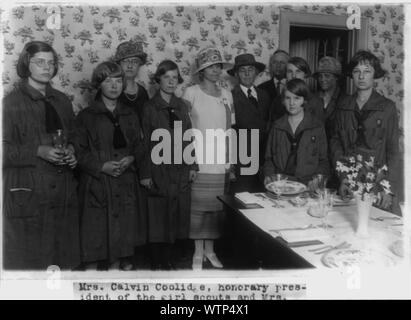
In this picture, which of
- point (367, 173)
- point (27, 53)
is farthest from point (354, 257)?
point (27, 53)

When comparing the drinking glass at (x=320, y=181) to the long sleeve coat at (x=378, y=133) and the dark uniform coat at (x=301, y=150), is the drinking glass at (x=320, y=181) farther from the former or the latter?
the long sleeve coat at (x=378, y=133)

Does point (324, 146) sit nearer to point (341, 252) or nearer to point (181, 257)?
point (341, 252)

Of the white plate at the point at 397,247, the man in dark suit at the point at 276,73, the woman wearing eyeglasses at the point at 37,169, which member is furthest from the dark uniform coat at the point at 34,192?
the white plate at the point at 397,247

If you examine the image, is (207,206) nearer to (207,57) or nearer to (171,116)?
(171,116)

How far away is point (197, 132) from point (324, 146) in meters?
0.66

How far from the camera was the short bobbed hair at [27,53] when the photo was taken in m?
2.00

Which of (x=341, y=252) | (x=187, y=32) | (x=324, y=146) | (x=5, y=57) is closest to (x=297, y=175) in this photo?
(x=324, y=146)

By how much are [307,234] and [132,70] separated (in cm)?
117

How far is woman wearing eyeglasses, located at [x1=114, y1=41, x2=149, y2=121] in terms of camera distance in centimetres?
207

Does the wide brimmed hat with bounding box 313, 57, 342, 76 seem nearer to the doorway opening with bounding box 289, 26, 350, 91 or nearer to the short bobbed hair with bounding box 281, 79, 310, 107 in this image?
the doorway opening with bounding box 289, 26, 350, 91

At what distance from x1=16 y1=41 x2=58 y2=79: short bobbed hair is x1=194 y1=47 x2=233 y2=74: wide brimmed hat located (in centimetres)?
71

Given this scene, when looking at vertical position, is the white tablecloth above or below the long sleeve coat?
below

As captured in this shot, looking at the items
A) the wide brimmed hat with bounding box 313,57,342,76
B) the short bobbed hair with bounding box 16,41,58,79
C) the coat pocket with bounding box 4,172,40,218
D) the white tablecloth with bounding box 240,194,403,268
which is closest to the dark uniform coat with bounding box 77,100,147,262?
the coat pocket with bounding box 4,172,40,218

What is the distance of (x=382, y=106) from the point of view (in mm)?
2166
